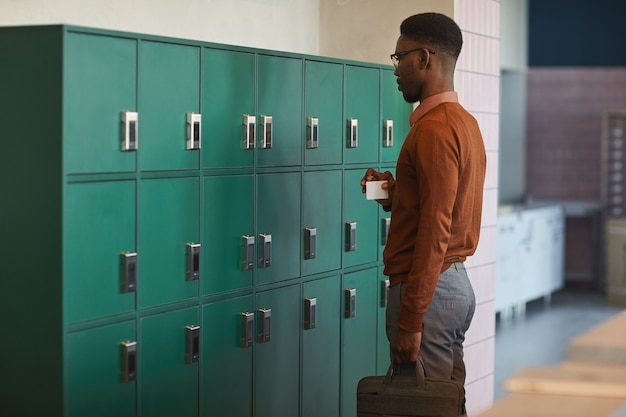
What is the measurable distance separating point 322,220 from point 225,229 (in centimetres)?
69

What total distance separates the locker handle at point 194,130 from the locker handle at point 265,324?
2.70ft

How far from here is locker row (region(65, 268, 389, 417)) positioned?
11.1 ft

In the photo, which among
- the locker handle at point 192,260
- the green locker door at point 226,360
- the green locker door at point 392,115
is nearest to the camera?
the locker handle at point 192,260

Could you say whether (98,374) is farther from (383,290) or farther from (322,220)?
(383,290)

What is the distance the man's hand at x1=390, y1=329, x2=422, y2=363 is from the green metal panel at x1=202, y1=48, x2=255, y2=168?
1038mm

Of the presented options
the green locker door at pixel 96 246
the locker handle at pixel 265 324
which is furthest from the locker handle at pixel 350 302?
the green locker door at pixel 96 246

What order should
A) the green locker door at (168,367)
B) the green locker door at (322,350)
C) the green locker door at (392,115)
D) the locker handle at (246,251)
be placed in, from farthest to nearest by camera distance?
the green locker door at (392,115) < the green locker door at (322,350) < the locker handle at (246,251) < the green locker door at (168,367)

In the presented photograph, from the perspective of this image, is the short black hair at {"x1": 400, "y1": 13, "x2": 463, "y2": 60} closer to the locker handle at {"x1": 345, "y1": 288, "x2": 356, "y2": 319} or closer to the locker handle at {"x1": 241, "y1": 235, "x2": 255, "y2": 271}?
the locker handle at {"x1": 241, "y1": 235, "x2": 255, "y2": 271}

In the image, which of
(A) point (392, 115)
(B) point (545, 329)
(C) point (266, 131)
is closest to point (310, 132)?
(C) point (266, 131)

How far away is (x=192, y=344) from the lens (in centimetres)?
370

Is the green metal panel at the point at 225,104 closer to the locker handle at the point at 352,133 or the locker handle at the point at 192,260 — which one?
the locker handle at the point at 192,260

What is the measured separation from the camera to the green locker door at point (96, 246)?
3211 mm

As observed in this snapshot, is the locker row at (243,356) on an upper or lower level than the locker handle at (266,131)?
lower

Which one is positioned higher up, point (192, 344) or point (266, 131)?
point (266, 131)
